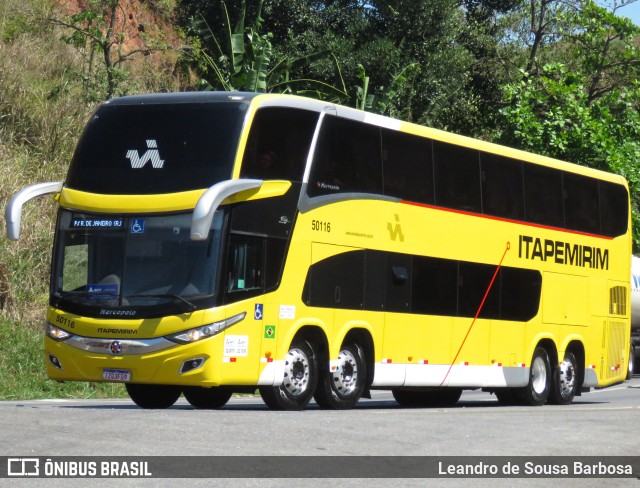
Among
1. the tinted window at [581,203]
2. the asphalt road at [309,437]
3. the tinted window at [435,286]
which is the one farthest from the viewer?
the tinted window at [581,203]

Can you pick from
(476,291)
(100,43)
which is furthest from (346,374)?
(100,43)

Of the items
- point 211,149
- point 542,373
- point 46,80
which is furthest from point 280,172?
point 46,80

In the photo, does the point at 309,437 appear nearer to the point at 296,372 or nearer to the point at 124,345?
the point at 124,345

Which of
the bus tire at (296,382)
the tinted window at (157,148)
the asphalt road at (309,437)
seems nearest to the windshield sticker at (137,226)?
the tinted window at (157,148)

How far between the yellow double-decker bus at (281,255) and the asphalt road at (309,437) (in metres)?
1.99

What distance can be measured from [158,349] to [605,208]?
11279 millimetres

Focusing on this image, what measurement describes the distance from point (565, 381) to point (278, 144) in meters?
8.90

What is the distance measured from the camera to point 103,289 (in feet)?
53.4

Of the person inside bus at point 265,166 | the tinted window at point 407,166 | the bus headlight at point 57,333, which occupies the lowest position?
the bus headlight at point 57,333

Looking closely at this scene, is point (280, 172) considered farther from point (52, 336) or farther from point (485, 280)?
point (485, 280)

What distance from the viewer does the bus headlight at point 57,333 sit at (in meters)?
16.5

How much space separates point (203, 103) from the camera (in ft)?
54.9

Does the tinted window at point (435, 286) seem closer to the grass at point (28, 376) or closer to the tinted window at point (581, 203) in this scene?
the tinted window at point (581, 203)

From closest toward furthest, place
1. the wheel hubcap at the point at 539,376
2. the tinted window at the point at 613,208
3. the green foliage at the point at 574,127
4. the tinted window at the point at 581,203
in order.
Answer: the wheel hubcap at the point at 539,376 → the tinted window at the point at 581,203 → the tinted window at the point at 613,208 → the green foliage at the point at 574,127
